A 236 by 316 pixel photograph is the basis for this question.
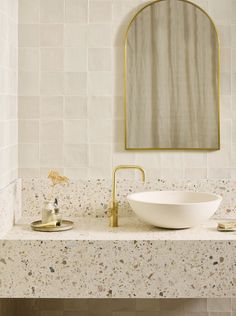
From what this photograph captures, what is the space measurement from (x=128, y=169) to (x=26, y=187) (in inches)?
20.2

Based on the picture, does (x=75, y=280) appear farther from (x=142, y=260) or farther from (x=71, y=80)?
A: (x=71, y=80)

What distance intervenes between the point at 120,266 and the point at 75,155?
72 cm

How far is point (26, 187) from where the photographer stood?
9.90 feet

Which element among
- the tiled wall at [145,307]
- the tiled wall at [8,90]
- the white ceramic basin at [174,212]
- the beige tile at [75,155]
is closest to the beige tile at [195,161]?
the white ceramic basin at [174,212]

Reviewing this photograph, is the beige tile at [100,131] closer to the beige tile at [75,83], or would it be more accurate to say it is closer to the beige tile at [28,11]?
the beige tile at [75,83]

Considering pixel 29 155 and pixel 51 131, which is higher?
pixel 51 131

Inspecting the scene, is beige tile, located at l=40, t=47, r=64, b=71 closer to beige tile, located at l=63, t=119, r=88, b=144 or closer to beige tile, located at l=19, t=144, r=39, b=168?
beige tile, located at l=63, t=119, r=88, b=144

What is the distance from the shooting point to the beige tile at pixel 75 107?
3.02 meters

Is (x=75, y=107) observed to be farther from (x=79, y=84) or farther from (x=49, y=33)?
(x=49, y=33)

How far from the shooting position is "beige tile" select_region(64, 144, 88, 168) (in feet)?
9.93

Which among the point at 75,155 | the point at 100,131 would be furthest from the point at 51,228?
the point at 100,131

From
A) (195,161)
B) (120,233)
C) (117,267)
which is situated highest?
(195,161)

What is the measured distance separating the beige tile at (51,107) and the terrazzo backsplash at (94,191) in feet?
1.05

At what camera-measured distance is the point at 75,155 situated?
303cm
